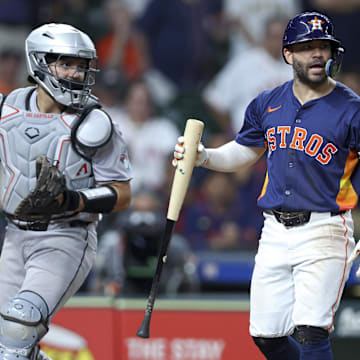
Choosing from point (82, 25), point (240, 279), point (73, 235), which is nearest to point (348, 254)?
point (73, 235)

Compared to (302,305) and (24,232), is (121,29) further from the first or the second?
(302,305)

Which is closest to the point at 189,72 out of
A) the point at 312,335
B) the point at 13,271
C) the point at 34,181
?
the point at 34,181

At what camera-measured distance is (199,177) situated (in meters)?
8.95

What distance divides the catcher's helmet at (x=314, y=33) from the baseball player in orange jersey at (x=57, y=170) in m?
1.09

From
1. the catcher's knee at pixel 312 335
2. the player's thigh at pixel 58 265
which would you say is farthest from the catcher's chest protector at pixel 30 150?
the catcher's knee at pixel 312 335

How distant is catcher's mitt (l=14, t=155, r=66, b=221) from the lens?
394cm

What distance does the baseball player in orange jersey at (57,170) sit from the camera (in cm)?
409

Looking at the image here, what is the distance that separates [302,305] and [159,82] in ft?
19.2

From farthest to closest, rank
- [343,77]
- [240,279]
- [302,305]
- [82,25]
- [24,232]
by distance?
[82,25], [343,77], [240,279], [24,232], [302,305]

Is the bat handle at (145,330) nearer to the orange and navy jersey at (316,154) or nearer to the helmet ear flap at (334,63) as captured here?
the orange and navy jersey at (316,154)

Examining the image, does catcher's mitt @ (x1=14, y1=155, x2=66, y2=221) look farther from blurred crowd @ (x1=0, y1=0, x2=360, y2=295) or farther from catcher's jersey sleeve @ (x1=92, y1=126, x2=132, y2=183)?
blurred crowd @ (x1=0, y1=0, x2=360, y2=295)

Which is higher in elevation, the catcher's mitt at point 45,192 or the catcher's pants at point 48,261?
the catcher's mitt at point 45,192

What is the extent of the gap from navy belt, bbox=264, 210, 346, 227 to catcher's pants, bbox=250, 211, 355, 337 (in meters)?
0.02

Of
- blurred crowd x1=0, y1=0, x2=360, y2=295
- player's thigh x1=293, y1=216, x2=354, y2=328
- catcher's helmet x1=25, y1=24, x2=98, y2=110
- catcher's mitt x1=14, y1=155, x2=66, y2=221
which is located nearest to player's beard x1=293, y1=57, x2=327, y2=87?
player's thigh x1=293, y1=216, x2=354, y2=328
